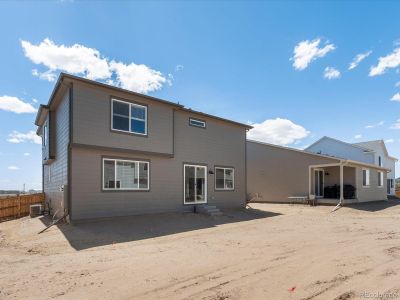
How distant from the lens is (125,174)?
42.5 feet

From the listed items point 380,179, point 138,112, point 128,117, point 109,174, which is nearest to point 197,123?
point 138,112

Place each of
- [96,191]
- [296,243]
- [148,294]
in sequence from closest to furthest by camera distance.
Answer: [148,294], [296,243], [96,191]

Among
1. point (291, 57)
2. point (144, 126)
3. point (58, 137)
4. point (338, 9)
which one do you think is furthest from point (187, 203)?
point (338, 9)

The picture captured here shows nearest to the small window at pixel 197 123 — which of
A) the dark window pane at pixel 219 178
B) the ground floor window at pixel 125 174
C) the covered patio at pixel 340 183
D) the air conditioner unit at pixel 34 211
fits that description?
the dark window pane at pixel 219 178

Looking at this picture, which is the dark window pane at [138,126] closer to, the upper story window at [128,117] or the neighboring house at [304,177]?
the upper story window at [128,117]

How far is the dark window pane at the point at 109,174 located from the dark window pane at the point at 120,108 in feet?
7.04

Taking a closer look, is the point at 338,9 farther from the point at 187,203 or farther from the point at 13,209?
the point at 13,209

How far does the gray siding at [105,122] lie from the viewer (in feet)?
38.3

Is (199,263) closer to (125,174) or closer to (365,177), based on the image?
(125,174)

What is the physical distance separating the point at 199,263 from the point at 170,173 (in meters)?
8.62

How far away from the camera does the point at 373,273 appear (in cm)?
552

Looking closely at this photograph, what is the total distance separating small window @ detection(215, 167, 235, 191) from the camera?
17.4 m

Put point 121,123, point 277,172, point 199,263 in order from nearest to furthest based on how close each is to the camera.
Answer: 1. point 199,263
2. point 121,123
3. point 277,172

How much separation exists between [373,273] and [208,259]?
3280 mm
